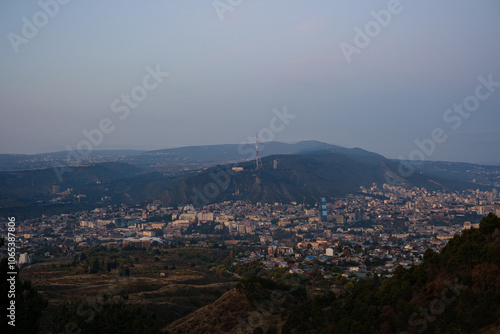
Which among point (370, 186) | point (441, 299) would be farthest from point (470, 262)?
point (370, 186)

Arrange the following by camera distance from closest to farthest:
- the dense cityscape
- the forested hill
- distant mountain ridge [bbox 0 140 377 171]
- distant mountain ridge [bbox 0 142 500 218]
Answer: the forested hill, the dense cityscape, distant mountain ridge [bbox 0 142 500 218], distant mountain ridge [bbox 0 140 377 171]

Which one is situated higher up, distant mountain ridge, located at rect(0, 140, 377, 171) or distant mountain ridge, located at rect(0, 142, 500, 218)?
distant mountain ridge, located at rect(0, 140, 377, 171)

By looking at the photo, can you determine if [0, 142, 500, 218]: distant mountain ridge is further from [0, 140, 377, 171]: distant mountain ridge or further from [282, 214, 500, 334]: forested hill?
[282, 214, 500, 334]: forested hill

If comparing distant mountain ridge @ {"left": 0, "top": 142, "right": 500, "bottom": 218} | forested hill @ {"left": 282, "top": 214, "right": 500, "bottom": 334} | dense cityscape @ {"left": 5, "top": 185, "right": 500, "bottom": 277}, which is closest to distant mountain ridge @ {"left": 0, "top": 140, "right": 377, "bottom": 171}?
distant mountain ridge @ {"left": 0, "top": 142, "right": 500, "bottom": 218}

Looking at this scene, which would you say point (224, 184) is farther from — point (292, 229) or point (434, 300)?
point (434, 300)

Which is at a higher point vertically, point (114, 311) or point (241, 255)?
point (114, 311)

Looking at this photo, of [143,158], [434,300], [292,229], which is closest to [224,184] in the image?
[292,229]

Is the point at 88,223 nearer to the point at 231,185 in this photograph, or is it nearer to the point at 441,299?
the point at 231,185

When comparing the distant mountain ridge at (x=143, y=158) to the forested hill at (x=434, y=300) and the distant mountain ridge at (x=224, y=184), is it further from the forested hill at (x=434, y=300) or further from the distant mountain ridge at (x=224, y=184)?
the forested hill at (x=434, y=300)
